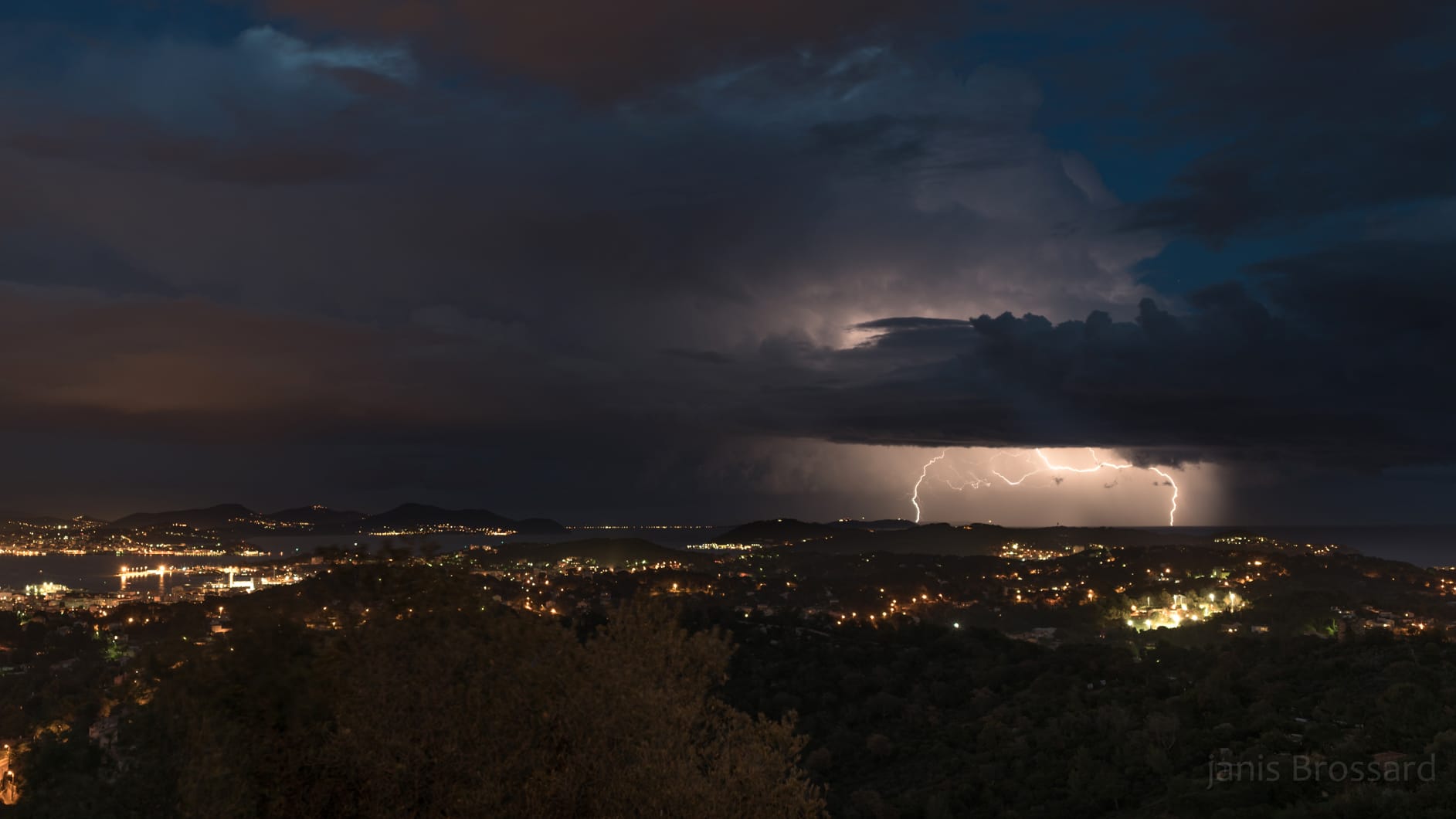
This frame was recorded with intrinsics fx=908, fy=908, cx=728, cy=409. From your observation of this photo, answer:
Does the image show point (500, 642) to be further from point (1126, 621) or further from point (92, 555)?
point (92, 555)

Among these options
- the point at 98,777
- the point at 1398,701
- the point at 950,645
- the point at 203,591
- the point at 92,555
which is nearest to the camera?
the point at 98,777

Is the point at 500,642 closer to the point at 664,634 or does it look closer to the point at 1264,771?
the point at 664,634

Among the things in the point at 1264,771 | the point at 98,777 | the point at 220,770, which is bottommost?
the point at 1264,771

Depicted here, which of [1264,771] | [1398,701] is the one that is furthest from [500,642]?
[1398,701]

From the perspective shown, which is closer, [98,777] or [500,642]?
[500,642]

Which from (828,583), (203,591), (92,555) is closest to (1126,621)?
(828,583)

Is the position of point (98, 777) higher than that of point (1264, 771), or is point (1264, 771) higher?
point (98, 777)

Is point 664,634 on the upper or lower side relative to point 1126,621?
upper

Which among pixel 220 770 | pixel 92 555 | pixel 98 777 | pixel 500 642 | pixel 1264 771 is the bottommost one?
pixel 92 555

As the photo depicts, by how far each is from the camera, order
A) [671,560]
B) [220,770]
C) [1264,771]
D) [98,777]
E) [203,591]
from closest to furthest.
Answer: [220,770] → [98,777] → [1264,771] → [203,591] → [671,560]
